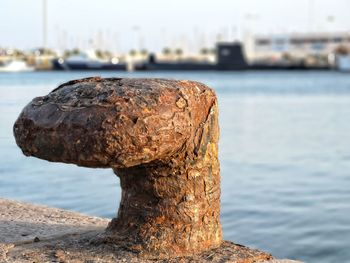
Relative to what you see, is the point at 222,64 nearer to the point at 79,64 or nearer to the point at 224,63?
the point at 224,63

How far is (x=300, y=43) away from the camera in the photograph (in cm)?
13950

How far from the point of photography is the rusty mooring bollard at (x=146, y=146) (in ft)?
Answer: 12.6

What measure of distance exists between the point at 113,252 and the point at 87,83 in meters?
0.94

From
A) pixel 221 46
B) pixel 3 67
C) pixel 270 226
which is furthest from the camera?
pixel 221 46

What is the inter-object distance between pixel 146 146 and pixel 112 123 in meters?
0.21

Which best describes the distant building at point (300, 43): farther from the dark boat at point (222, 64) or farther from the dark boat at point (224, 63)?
the dark boat at point (224, 63)

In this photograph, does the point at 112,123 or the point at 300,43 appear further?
the point at 300,43

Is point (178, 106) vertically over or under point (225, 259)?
over

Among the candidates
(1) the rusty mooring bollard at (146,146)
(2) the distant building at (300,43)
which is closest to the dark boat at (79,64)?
(2) the distant building at (300,43)

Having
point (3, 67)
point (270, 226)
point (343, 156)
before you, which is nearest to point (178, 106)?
point (270, 226)

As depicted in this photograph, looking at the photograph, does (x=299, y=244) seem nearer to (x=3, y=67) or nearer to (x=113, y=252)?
(x=113, y=252)

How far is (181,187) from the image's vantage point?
425 cm

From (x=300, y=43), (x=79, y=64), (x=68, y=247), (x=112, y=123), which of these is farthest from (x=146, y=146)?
(x=300, y=43)

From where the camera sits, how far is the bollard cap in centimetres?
381
